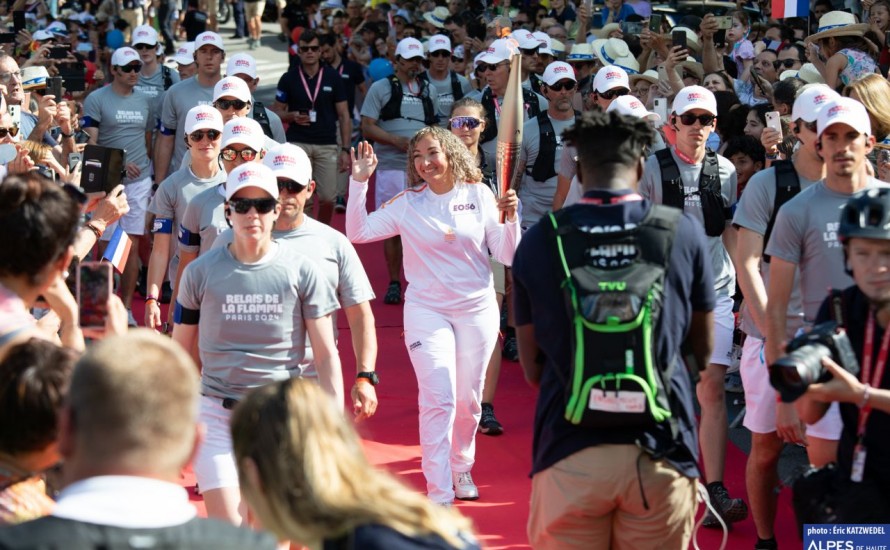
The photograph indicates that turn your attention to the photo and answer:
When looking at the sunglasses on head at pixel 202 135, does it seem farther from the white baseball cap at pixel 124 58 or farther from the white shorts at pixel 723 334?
the white baseball cap at pixel 124 58

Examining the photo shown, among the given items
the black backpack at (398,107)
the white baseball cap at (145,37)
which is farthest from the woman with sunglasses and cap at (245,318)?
the white baseball cap at (145,37)

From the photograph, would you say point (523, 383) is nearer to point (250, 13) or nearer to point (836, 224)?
point (836, 224)

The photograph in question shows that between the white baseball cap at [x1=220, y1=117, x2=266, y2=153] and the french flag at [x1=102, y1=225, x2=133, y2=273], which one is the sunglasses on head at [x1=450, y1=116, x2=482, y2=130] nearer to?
the white baseball cap at [x1=220, y1=117, x2=266, y2=153]

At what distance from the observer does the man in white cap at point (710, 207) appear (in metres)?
6.73

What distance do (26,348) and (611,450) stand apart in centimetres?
191

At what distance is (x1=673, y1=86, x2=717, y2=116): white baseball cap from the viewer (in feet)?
23.8

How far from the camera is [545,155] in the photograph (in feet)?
33.4

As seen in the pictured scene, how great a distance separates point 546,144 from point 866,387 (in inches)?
256

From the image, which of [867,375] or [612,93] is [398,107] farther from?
[867,375]

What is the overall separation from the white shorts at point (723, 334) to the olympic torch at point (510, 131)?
4.51 ft

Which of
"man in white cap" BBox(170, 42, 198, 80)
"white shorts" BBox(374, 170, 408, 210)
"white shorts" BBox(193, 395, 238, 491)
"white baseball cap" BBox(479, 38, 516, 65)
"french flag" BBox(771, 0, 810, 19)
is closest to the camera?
"white shorts" BBox(193, 395, 238, 491)

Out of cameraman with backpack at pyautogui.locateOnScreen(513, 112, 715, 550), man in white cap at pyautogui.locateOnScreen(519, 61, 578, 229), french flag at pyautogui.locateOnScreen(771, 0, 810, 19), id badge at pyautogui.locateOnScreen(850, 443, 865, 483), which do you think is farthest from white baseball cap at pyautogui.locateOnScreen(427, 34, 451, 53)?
id badge at pyautogui.locateOnScreen(850, 443, 865, 483)

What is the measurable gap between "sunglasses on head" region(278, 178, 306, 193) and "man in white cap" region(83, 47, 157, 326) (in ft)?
19.1

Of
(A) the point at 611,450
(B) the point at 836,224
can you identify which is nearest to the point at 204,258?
(A) the point at 611,450
